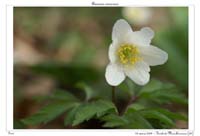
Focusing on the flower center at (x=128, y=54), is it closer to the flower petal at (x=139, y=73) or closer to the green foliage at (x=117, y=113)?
the flower petal at (x=139, y=73)

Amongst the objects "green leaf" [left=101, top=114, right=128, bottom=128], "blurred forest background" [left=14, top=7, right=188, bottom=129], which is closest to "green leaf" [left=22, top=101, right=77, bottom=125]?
"green leaf" [left=101, top=114, right=128, bottom=128]

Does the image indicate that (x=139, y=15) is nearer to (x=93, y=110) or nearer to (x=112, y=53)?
(x=112, y=53)

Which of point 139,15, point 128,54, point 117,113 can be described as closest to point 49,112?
point 117,113

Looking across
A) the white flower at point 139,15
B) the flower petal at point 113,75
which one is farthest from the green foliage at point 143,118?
the white flower at point 139,15

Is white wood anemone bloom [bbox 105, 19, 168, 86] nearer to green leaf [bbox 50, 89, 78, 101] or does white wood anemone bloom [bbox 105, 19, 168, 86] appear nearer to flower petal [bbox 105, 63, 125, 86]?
flower petal [bbox 105, 63, 125, 86]
